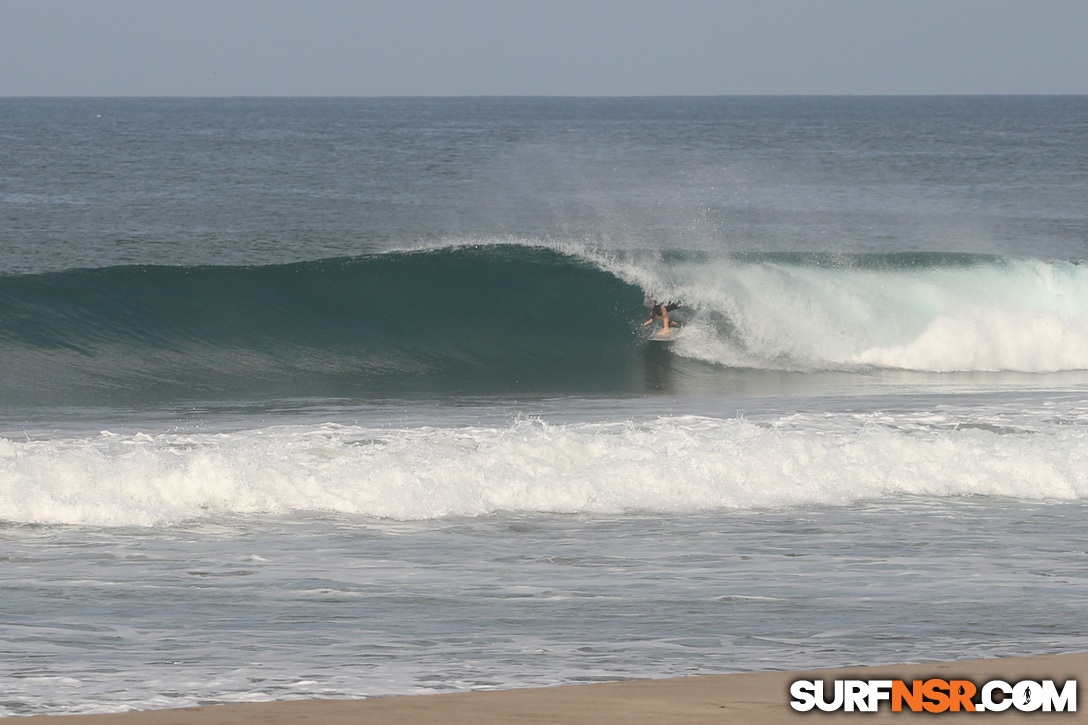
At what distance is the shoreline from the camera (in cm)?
408

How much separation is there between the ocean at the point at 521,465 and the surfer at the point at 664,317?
0.19 metres

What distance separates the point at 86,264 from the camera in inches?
944

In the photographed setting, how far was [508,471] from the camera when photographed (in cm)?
816

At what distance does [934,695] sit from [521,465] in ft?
14.0

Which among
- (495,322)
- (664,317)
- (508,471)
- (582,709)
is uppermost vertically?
(495,322)

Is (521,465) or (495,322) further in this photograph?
(495,322)

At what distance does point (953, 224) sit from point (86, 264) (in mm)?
21522

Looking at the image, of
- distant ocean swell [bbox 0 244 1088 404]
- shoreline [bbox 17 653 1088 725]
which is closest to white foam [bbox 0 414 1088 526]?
shoreline [bbox 17 653 1088 725]

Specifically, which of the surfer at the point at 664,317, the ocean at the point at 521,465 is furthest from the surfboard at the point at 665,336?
the ocean at the point at 521,465

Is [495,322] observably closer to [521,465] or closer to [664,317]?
[664,317]

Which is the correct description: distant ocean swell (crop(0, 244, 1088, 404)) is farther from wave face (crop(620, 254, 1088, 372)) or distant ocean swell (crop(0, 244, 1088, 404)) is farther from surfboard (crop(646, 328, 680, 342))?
surfboard (crop(646, 328, 680, 342))

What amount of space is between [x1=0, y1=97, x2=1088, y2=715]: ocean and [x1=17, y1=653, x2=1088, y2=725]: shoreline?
15 cm

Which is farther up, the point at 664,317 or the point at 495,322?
the point at 495,322

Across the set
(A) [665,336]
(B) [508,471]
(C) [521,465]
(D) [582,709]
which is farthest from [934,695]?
→ (A) [665,336]
